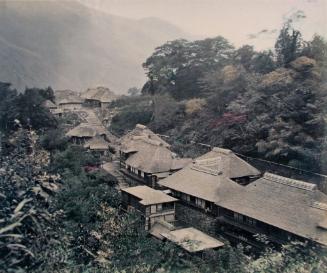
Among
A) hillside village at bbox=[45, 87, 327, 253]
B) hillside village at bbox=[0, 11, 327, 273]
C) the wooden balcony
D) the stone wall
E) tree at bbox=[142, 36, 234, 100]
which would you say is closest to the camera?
hillside village at bbox=[0, 11, 327, 273]

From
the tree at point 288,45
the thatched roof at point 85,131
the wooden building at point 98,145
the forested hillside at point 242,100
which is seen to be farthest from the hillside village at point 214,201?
the tree at point 288,45

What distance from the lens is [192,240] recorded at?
1848cm

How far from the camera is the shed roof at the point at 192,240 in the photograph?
59.3ft

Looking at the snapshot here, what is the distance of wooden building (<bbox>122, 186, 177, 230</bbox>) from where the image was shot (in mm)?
21859

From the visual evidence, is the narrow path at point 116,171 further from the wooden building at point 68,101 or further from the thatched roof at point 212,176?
the wooden building at point 68,101

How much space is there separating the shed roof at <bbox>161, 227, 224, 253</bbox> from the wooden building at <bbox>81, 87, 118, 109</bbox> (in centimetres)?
3751

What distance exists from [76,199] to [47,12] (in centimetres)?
4144

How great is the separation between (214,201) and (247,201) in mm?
1837

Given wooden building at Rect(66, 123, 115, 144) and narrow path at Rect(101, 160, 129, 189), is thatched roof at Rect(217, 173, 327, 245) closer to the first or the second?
narrow path at Rect(101, 160, 129, 189)

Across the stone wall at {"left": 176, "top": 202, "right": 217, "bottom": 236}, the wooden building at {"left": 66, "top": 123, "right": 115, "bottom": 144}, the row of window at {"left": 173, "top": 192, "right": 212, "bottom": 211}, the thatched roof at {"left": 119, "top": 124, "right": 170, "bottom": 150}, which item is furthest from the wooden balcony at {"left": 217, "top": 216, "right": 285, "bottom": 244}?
the wooden building at {"left": 66, "top": 123, "right": 115, "bottom": 144}

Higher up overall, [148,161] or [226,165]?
[226,165]

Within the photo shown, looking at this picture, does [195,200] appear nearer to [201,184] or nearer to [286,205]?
[201,184]

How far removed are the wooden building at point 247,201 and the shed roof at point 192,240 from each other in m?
1.40

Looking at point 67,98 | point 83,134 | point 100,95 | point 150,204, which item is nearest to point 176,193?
point 150,204
